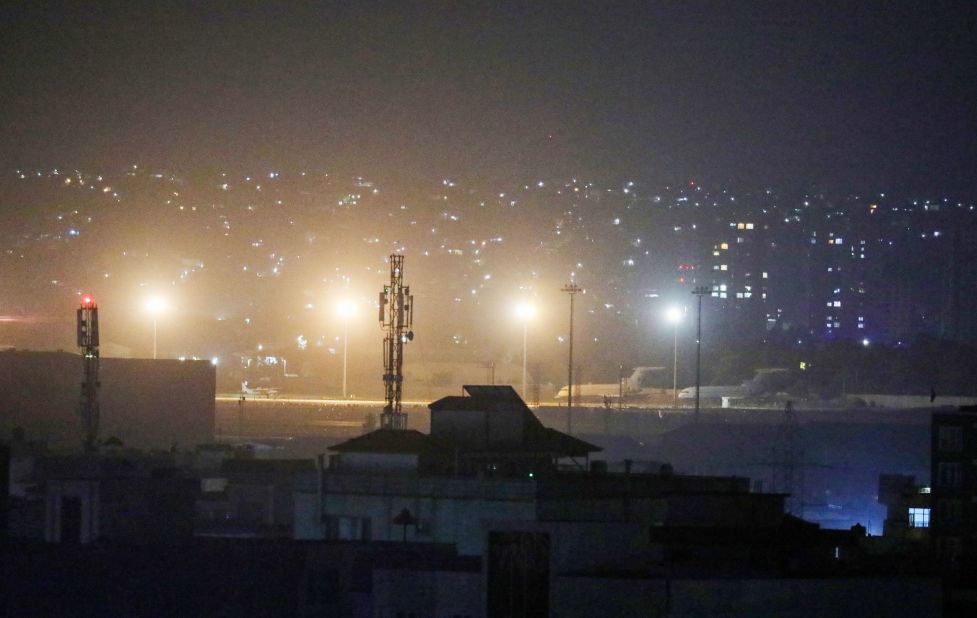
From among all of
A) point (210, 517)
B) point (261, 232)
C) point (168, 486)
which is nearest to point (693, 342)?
point (261, 232)

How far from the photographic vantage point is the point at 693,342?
268 ft

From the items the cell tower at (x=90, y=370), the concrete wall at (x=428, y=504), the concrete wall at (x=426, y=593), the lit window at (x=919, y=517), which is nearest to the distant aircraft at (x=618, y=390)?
the cell tower at (x=90, y=370)

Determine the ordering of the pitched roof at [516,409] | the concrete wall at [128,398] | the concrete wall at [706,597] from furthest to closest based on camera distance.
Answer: the concrete wall at [128,398] < the pitched roof at [516,409] < the concrete wall at [706,597]

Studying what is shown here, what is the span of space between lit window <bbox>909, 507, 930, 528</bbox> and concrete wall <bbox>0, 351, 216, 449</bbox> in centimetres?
1628

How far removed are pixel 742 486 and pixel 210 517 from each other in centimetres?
612

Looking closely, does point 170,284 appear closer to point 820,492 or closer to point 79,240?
point 79,240

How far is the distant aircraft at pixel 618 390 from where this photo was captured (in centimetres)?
5755

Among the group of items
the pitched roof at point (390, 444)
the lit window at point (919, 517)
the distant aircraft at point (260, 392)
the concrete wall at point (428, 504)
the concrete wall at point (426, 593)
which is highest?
the distant aircraft at point (260, 392)

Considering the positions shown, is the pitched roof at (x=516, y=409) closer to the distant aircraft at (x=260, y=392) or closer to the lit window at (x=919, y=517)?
the lit window at (x=919, y=517)

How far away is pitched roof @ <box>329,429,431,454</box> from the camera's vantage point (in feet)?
54.3

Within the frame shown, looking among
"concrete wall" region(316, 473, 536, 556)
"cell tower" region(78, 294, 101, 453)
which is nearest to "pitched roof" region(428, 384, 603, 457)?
"concrete wall" region(316, 473, 536, 556)

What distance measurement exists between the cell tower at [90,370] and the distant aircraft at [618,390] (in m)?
26.3

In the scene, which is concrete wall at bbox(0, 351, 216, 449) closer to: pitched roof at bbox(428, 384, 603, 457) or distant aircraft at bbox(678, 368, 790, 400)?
pitched roof at bbox(428, 384, 603, 457)

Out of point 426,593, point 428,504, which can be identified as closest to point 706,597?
point 426,593
